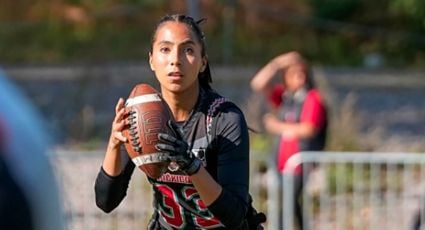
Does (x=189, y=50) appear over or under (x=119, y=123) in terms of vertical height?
over

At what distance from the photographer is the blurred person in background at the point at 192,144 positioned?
409 centimetres

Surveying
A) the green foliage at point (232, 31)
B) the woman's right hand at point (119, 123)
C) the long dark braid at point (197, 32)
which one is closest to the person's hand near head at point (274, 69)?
the long dark braid at point (197, 32)

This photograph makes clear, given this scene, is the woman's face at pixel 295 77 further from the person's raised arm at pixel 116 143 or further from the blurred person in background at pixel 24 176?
the blurred person in background at pixel 24 176

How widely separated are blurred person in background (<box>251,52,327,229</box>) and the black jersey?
4670 mm

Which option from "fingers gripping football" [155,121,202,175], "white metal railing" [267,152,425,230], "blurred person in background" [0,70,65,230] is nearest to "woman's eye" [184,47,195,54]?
"fingers gripping football" [155,121,202,175]

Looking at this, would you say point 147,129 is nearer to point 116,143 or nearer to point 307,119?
point 116,143

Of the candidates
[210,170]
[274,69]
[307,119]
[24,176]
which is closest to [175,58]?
[210,170]

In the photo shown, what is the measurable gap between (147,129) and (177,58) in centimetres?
45

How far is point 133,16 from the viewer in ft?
108

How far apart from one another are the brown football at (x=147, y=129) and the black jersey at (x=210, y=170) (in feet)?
0.71

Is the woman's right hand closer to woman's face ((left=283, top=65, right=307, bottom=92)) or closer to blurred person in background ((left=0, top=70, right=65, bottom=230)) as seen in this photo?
blurred person in background ((left=0, top=70, right=65, bottom=230))

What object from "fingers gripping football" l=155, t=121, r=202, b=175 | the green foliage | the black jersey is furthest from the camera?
the green foliage

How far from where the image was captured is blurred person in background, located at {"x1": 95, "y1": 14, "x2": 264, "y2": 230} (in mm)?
4086

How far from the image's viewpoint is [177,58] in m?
4.14
